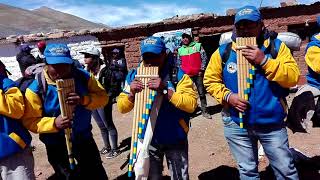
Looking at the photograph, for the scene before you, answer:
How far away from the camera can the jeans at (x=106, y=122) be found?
6.18m

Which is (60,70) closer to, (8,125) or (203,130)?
(8,125)

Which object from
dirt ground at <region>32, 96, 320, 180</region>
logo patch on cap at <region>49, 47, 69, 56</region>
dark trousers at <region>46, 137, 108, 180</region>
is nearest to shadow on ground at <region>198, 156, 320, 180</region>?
dirt ground at <region>32, 96, 320, 180</region>

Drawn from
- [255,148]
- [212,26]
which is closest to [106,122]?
[255,148]

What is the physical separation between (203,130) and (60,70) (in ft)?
15.5

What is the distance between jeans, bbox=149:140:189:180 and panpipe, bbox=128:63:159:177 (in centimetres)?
19

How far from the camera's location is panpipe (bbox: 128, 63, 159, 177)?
3447 mm

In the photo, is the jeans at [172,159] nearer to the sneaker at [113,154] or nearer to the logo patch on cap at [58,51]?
the logo patch on cap at [58,51]

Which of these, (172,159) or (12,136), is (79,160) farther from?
(172,159)

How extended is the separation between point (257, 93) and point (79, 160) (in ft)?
6.32

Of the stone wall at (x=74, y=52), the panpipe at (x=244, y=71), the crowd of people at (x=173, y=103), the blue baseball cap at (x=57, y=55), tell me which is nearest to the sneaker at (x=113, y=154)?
the crowd of people at (x=173, y=103)

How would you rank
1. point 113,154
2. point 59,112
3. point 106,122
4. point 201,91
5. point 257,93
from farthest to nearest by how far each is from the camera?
point 201,91
point 113,154
point 106,122
point 59,112
point 257,93

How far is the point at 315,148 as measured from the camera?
574 centimetres

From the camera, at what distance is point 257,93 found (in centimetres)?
335

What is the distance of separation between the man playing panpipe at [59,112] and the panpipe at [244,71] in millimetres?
1455
